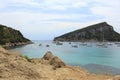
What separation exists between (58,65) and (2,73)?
37.5 feet

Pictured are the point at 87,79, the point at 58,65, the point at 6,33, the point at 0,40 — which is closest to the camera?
the point at 87,79

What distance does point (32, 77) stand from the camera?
48.6 ft

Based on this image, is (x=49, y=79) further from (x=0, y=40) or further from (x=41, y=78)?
(x=0, y=40)

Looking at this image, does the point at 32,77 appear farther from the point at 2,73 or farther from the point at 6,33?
the point at 6,33

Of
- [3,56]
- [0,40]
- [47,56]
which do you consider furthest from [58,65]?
[0,40]

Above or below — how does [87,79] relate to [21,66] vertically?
below

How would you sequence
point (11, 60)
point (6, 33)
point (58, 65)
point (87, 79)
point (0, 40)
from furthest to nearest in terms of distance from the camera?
point (6, 33) → point (0, 40) → point (58, 65) → point (87, 79) → point (11, 60)

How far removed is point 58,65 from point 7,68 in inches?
434

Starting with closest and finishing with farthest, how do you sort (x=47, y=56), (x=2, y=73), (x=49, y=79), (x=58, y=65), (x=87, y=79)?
(x=2, y=73), (x=49, y=79), (x=87, y=79), (x=58, y=65), (x=47, y=56)

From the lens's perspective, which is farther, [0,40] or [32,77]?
[0,40]

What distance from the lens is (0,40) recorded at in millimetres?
164000

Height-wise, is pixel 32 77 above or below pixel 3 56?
below

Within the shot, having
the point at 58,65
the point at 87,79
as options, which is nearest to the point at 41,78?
the point at 87,79

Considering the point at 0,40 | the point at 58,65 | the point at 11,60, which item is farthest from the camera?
the point at 0,40
